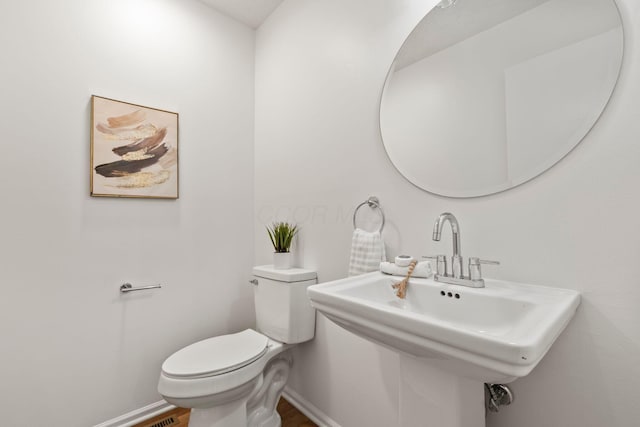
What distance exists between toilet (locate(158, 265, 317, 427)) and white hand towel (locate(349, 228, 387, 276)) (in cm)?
40

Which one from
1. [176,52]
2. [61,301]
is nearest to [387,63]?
[176,52]

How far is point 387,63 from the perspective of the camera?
3.99 ft

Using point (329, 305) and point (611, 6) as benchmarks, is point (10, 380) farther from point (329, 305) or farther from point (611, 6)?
point (611, 6)

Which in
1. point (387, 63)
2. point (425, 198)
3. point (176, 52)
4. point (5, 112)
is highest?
point (176, 52)

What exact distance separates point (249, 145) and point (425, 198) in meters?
1.40

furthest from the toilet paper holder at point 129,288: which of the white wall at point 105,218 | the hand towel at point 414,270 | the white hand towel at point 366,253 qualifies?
the hand towel at point 414,270

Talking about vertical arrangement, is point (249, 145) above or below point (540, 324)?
above

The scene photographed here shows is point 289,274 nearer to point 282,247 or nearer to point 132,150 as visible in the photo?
point 282,247

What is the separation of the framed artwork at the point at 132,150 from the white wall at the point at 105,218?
6 cm

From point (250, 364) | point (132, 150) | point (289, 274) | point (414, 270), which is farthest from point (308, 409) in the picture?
point (132, 150)

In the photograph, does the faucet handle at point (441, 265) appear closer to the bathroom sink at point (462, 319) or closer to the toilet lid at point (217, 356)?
the bathroom sink at point (462, 319)

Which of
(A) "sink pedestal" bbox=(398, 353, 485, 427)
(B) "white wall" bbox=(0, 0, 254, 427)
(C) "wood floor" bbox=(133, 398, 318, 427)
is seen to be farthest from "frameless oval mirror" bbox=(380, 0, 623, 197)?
(C) "wood floor" bbox=(133, 398, 318, 427)

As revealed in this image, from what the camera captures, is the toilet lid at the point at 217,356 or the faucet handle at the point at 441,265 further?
the toilet lid at the point at 217,356

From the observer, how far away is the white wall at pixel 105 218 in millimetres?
1286
